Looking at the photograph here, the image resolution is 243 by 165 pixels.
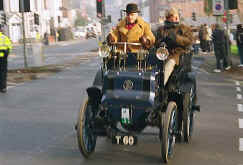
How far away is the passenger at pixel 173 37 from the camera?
8047mm

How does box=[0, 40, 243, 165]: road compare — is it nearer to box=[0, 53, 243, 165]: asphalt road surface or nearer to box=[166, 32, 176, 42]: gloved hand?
box=[0, 53, 243, 165]: asphalt road surface

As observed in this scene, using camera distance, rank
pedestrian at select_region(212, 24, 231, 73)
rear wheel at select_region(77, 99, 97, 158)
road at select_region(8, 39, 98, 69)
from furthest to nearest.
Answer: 1. road at select_region(8, 39, 98, 69)
2. pedestrian at select_region(212, 24, 231, 73)
3. rear wheel at select_region(77, 99, 97, 158)

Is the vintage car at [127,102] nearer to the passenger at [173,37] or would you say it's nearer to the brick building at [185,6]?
the passenger at [173,37]

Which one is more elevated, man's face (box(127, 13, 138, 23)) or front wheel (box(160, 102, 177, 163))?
man's face (box(127, 13, 138, 23))

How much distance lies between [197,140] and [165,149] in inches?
75.8

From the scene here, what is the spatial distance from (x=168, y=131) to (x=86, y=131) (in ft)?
3.18

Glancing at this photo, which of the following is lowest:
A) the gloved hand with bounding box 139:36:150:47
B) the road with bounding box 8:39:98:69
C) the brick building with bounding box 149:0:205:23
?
the road with bounding box 8:39:98:69

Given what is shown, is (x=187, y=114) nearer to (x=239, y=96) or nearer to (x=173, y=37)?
(x=173, y=37)

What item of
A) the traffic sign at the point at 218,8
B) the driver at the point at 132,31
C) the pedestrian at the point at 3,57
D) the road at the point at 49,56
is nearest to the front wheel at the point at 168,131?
the driver at the point at 132,31

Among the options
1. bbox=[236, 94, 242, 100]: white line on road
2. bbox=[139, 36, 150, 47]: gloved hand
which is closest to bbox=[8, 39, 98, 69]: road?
bbox=[236, 94, 242, 100]: white line on road

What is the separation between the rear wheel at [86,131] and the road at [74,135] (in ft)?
0.45

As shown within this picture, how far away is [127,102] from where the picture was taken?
7.00m

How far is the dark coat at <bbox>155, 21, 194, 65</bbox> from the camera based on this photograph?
26.5 feet

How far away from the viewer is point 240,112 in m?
11.5
